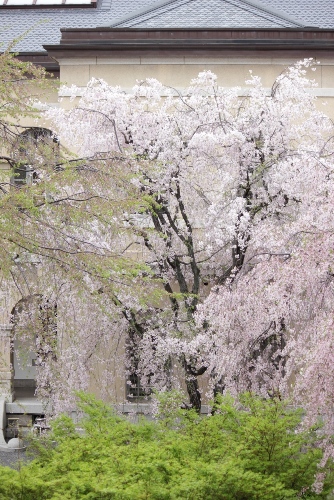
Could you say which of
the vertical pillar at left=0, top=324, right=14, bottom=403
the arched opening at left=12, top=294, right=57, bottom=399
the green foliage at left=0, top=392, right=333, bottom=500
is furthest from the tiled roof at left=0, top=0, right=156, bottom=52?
the green foliage at left=0, top=392, right=333, bottom=500

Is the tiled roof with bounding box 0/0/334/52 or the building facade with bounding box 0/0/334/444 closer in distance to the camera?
the building facade with bounding box 0/0/334/444

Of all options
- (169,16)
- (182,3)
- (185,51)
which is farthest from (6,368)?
(182,3)

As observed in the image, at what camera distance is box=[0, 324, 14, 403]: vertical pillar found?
2284 centimetres

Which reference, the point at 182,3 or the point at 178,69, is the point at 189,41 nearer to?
the point at 178,69

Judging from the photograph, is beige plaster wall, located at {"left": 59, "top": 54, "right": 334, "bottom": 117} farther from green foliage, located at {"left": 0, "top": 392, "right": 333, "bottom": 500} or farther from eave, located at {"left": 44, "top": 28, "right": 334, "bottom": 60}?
green foliage, located at {"left": 0, "top": 392, "right": 333, "bottom": 500}

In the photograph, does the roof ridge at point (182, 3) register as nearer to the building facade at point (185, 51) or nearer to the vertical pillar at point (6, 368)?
the building facade at point (185, 51)

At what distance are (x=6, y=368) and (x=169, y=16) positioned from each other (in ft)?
28.9

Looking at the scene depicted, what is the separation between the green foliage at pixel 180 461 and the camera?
994 cm

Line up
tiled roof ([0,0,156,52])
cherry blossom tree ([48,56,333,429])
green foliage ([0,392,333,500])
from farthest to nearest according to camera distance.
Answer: tiled roof ([0,0,156,52])
cherry blossom tree ([48,56,333,429])
green foliage ([0,392,333,500])

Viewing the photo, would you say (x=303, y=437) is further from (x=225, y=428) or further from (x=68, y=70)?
(x=68, y=70)

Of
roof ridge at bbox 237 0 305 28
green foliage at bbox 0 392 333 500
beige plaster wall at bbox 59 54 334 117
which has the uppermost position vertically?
roof ridge at bbox 237 0 305 28

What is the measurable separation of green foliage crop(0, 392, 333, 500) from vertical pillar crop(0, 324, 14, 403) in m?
10.2

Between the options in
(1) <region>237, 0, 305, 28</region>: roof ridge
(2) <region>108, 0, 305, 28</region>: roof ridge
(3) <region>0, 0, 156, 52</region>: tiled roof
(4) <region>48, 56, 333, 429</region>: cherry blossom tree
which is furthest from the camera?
(3) <region>0, 0, 156, 52</region>: tiled roof

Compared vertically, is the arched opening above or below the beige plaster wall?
below
